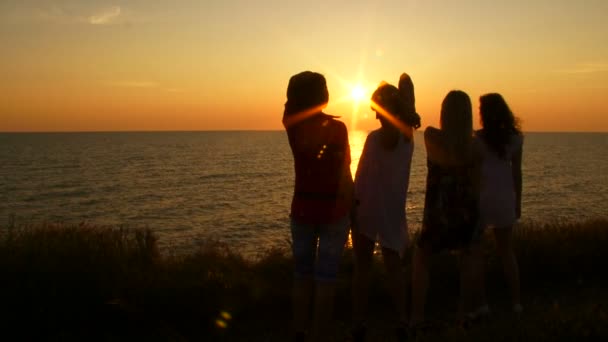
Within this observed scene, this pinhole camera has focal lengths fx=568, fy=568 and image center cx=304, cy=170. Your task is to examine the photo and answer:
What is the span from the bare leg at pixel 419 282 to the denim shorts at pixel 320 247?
0.91m

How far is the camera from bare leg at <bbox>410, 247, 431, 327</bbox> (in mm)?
4699

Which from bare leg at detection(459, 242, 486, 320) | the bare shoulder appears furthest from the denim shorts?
bare leg at detection(459, 242, 486, 320)

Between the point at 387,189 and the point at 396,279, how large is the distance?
75 cm

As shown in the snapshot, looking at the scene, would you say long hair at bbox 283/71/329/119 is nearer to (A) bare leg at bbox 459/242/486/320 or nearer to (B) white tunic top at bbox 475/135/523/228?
(B) white tunic top at bbox 475/135/523/228

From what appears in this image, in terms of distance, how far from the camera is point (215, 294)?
5.75 meters

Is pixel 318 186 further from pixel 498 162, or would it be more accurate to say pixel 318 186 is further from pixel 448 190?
pixel 498 162

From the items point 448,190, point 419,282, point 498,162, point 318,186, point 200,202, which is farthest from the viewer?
point 200,202

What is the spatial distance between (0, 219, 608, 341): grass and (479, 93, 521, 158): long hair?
1483 millimetres

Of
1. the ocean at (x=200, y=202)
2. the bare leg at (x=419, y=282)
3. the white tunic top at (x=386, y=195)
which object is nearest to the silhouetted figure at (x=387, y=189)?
the white tunic top at (x=386, y=195)

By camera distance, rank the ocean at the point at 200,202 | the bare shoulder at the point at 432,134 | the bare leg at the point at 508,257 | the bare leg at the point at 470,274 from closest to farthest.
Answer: the bare shoulder at the point at 432,134 < the bare leg at the point at 470,274 < the bare leg at the point at 508,257 < the ocean at the point at 200,202

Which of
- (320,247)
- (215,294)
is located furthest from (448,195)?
(215,294)

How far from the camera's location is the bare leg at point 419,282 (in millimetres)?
4699

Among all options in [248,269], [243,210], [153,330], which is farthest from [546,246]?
[243,210]

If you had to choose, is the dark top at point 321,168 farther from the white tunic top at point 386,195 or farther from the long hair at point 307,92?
the white tunic top at point 386,195
